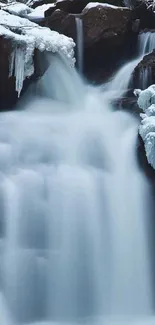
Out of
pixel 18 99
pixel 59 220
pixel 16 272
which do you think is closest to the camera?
pixel 16 272

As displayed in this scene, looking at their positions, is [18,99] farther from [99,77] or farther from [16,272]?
[16,272]

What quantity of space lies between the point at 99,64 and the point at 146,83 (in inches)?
98.5

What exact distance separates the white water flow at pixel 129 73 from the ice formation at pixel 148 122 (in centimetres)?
194

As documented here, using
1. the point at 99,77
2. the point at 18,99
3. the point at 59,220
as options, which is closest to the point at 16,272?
the point at 59,220

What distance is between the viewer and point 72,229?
23.1 ft

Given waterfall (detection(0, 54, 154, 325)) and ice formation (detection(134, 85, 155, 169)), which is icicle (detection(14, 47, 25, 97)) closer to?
waterfall (detection(0, 54, 154, 325))

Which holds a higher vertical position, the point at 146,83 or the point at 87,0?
the point at 87,0

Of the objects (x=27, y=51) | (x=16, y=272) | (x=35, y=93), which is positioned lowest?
(x=16, y=272)

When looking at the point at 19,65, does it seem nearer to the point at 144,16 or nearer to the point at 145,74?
the point at 145,74

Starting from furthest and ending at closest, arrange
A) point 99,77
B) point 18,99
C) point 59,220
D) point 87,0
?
point 87,0 < point 99,77 < point 18,99 < point 59,220

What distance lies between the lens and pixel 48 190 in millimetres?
7355

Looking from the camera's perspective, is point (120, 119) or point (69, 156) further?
point (120, 119)

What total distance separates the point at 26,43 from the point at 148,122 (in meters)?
3.21

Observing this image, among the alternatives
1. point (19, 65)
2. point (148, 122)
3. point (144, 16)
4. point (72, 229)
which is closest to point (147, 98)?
point (148, 122)
